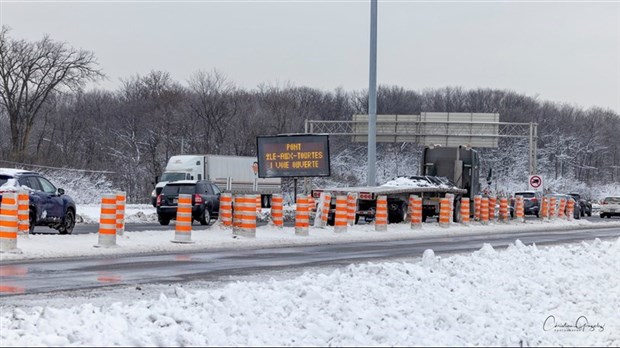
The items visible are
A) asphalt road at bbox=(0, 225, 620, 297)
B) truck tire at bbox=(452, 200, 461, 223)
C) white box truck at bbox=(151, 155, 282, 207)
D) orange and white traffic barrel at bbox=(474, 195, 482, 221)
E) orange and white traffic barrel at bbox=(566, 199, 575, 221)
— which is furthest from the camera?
white box truck at bbox=(151, 155, 282, 207)

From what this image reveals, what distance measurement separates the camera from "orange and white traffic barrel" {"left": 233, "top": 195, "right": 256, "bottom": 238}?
2631cm

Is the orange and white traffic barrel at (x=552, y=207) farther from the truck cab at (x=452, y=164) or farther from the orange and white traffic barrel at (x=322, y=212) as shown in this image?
the orange and white traffic barrel at (x=322, y=212)

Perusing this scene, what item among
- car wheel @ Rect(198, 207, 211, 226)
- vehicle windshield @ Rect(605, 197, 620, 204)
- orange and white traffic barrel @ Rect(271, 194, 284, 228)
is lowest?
car wheel @ Rect(198, 207, 211, 226)

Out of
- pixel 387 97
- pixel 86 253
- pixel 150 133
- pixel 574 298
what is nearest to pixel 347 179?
pixel 150 133

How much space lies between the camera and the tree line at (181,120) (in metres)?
73.6

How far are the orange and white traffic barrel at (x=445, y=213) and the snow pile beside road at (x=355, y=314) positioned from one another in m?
21.8

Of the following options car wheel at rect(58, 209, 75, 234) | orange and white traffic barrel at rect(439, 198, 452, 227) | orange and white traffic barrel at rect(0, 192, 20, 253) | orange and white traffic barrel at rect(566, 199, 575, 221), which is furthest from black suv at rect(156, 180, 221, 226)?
orange and white traffic barrel at rect(566, 199, 575, 221)

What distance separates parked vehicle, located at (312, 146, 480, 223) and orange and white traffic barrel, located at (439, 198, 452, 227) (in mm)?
1123

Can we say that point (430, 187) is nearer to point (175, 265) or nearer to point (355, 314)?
point (175, 265)

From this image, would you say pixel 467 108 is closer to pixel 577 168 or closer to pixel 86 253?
pixel 577 168

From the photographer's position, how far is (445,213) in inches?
1459

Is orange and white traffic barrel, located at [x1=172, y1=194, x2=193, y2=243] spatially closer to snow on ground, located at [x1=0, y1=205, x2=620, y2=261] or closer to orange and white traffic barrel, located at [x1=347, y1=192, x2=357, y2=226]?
snow on ground, located at [x1=0, y1=205, x2=620, y2=261]

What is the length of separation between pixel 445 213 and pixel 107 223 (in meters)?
18.3

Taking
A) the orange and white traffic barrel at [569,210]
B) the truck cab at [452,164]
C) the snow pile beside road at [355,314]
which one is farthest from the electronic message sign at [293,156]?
the snow pile beside road at [355,314]
